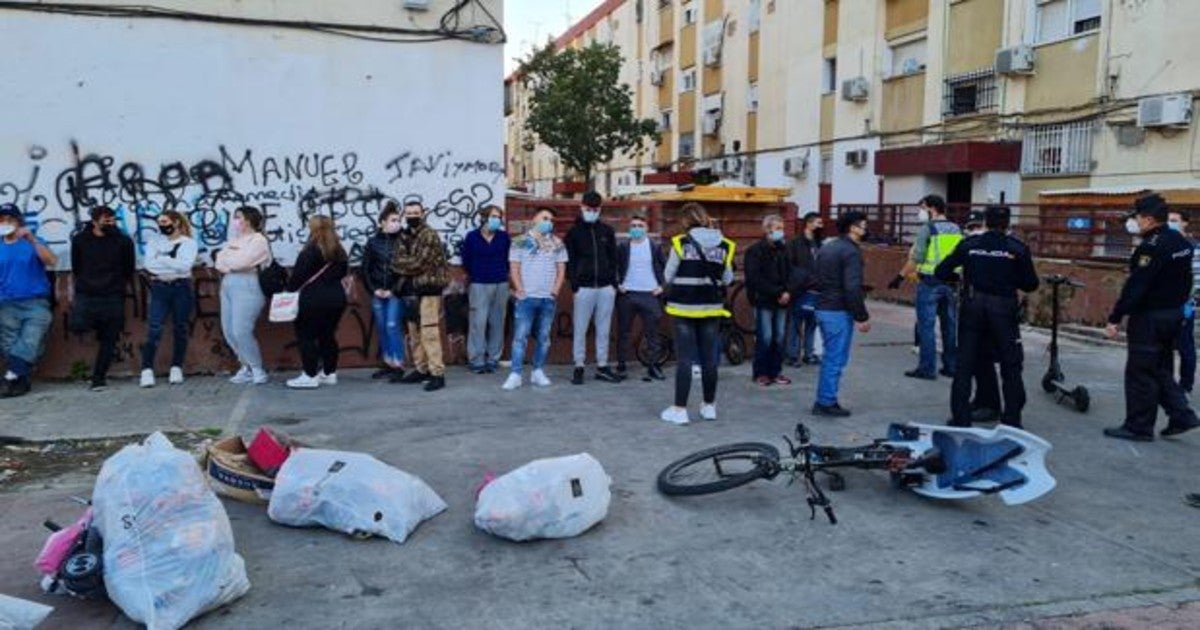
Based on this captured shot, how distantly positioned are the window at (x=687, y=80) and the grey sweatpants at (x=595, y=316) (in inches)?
1116

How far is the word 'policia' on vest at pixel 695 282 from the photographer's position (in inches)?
282

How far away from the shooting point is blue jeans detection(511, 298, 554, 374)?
29.1ft

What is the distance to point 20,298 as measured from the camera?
8.20 m

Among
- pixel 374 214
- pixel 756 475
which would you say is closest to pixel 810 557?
pixel 756 475

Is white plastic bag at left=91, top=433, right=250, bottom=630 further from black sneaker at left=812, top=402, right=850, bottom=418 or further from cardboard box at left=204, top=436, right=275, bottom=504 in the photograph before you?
black sneaker at left=812, top=402, right=850, bottom=418

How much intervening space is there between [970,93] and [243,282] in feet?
55.8

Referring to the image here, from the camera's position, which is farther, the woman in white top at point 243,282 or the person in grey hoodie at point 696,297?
the woman in white top at point 243,282

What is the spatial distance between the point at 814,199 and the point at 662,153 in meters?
12.7

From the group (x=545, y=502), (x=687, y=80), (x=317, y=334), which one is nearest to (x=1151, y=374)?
(x=545, y=502)

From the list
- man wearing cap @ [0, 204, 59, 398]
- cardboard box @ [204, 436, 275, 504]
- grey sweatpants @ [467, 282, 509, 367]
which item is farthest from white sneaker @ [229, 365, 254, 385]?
cardboard box @ [204, 436, 275, 504]

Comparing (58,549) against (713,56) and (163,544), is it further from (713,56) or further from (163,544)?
(713,56)

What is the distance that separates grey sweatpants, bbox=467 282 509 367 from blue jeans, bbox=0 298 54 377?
3795 mm

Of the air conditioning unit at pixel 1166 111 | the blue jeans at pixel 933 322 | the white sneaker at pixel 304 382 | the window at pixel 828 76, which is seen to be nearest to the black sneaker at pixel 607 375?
the white sneaker at pixel 304 382

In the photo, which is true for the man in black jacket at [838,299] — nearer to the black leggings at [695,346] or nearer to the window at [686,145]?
the black leggings at [695,346]
